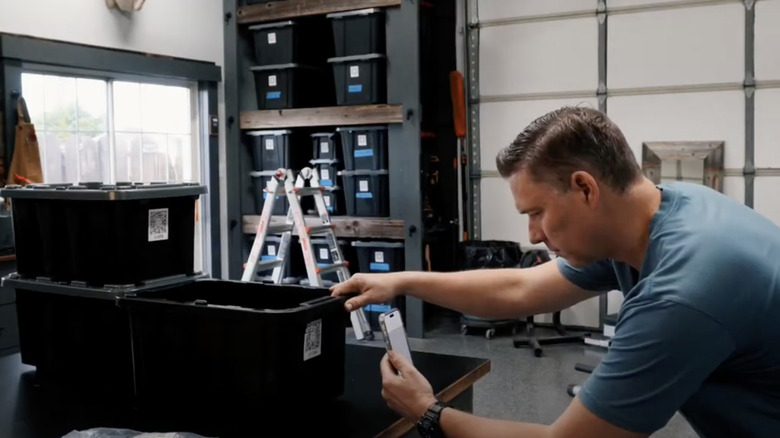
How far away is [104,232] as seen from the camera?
5.89 ft

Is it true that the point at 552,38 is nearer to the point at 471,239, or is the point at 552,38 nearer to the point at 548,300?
the point at 471,239

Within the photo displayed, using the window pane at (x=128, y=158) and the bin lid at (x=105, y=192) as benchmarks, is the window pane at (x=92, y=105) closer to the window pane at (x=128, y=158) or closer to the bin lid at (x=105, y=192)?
the window pane at (x=128, y=158)

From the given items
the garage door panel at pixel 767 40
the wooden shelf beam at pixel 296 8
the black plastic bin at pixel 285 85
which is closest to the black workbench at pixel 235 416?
the wooden shelf beam at pixel 296 8

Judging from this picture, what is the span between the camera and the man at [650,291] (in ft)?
4.06

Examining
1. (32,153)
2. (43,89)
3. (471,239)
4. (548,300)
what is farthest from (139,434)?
(471,239)

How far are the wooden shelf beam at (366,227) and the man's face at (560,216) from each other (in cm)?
396

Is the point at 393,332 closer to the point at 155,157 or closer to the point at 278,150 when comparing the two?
the point at 155,157

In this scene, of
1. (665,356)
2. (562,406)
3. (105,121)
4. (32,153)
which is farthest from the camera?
(105,121)

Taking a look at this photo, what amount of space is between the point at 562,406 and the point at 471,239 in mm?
2356

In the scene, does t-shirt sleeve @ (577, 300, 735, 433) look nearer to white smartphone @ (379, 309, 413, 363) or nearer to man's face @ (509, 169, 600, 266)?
man's face @ (509, 169, 600, 266)

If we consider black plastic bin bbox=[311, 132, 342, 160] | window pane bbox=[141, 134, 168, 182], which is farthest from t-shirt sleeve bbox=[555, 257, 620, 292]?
window pane bbox=[141, 134, 168, 182]

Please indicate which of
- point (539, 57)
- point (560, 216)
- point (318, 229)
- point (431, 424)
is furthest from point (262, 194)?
point (560, 216)

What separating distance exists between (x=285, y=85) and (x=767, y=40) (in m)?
3.65

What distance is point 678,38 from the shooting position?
5.41m
